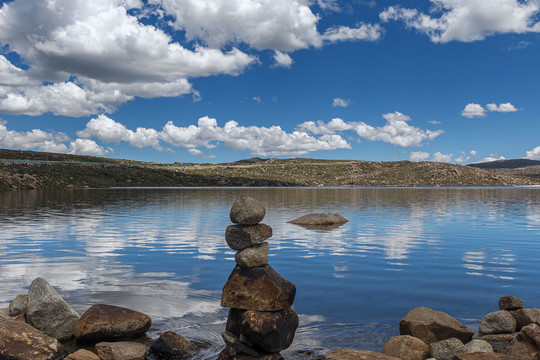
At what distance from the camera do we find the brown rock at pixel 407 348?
11638 mm

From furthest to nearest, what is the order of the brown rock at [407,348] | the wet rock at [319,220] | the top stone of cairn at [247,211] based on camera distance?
the wet rock at [319,220]
the top stone of cairn at [247,211]
the brown rock at [407,348]

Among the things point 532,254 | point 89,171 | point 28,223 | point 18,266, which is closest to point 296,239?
point 532,254

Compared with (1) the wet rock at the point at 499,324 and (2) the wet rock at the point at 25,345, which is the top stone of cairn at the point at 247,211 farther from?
(1) the wet rock at the point at 499,324

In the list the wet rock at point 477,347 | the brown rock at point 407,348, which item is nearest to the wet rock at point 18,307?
the brown rock at point 407,348

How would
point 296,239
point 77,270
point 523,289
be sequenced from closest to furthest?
1. point 523,289
2. point 77,270
3. point 296,239

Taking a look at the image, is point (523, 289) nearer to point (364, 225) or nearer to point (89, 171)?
point (364, 225)

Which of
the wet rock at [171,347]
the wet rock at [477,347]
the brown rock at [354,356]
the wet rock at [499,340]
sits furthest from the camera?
the wet rock at [171,347]

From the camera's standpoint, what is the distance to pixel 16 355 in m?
11.4

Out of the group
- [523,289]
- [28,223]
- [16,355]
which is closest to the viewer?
[16,355]

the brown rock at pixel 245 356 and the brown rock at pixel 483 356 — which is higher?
the brown rock at pixel 483 356

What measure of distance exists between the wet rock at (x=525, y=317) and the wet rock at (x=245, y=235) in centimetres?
829

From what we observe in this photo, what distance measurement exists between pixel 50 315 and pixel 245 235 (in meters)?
6.60

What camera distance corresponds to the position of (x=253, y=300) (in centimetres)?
1318

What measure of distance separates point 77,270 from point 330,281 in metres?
13.3
